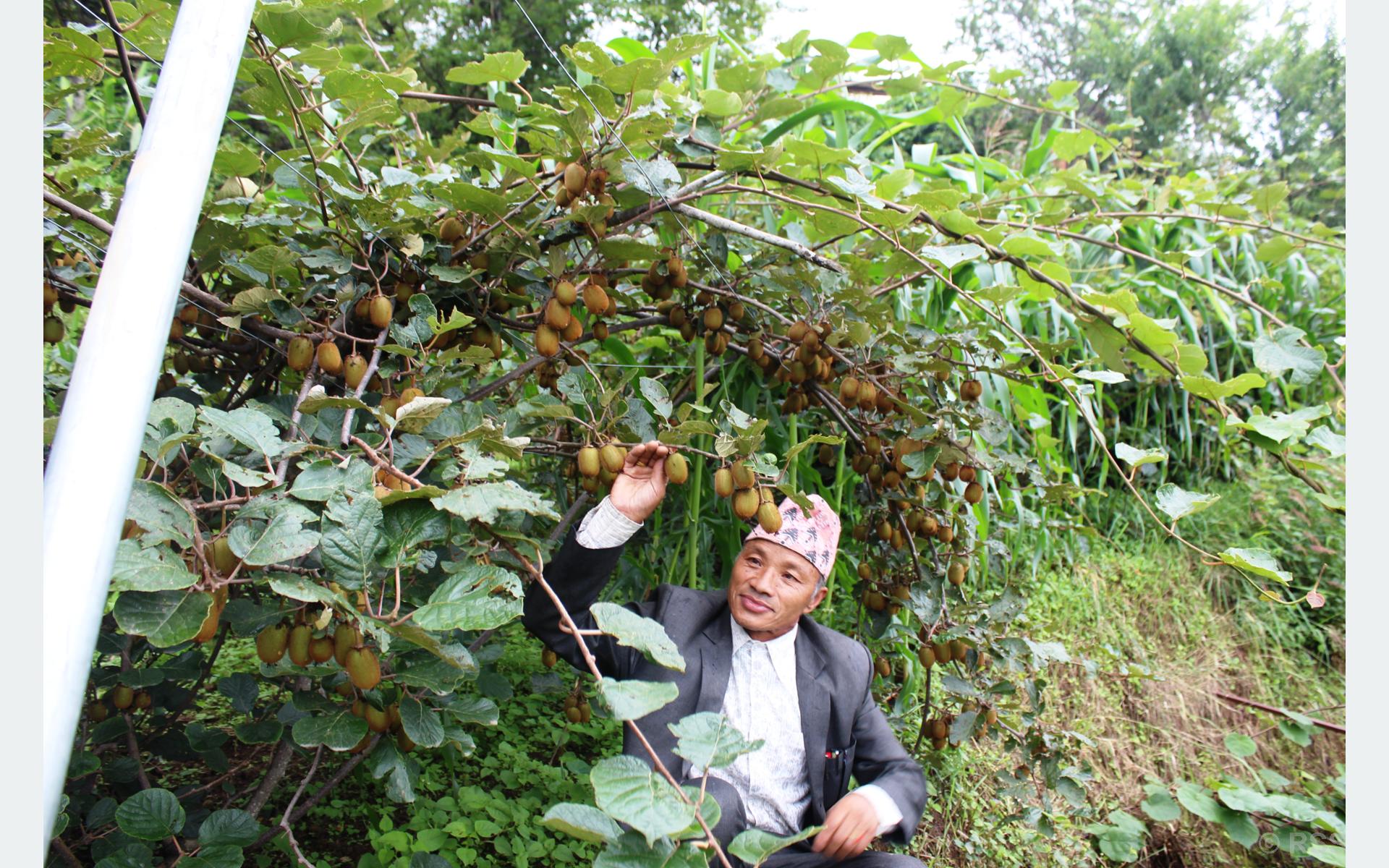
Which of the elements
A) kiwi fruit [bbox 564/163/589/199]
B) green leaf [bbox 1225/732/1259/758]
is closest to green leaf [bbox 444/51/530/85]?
kiwi fruit [bbox 564/163/589/199]

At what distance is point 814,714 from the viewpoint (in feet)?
4.78

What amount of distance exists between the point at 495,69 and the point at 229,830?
3.61 feet

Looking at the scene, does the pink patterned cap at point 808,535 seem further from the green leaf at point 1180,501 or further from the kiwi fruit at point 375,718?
the kiwi fruit at point 375,718

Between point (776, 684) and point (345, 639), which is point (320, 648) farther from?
point (776, 684)

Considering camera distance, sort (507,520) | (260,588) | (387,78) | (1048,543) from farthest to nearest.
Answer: (1048,543), (260,588), (387,78), (507,520)

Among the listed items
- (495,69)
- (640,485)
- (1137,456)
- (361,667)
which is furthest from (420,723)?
(1137,456)

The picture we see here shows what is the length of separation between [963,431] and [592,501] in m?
0.76

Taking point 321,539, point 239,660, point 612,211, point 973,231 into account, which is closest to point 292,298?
point 612,211

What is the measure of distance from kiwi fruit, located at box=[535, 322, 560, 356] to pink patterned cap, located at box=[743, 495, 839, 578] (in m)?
0.46

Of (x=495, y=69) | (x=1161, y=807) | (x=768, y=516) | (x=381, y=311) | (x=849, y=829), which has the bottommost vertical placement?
(x=1161, y=807)

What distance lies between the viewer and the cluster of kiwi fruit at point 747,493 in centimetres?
115

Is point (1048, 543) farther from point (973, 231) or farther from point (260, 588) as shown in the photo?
point (260, 588)

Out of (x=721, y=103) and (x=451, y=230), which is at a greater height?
(x=721, y=103)

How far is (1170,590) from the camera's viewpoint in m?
3.24
